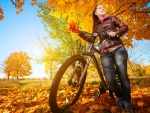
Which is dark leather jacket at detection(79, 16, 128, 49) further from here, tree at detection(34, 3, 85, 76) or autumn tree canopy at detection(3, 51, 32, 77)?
autumn tree canopy at detection(3, 51, 32, 77)

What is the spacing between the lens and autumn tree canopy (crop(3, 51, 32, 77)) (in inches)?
1695

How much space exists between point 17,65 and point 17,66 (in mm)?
484

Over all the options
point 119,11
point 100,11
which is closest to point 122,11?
point 119,11

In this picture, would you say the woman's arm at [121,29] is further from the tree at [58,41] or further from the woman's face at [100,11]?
the tree at [58,41]

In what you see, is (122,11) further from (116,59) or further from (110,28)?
(116,59)

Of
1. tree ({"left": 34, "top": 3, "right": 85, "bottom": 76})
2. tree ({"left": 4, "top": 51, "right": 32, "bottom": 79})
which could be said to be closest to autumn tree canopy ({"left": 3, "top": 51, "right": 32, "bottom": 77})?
tree ({"left": 4, "top": 51, "right": 32, "bottom": 79})

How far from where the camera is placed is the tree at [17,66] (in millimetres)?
43062

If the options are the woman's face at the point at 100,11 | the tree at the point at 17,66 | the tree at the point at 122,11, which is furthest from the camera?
the tree at the point at 17,66

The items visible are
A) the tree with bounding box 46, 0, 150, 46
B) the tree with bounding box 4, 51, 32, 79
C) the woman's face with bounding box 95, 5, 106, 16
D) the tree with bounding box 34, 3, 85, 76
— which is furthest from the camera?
the tree with bounding box 4, 51, 32, 79

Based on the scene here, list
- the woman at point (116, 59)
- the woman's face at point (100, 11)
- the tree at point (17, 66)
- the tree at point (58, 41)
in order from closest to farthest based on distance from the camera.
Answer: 1. the woman at point (116, 59)
2. the woman's face at point (100, 11)
3. the tree at point (58, 41)
4. the tree at point (17, 66)

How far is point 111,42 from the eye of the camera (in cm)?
256

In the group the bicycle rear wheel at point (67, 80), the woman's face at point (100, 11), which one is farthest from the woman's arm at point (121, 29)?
the bicycle rear wheel at point (67, 80)

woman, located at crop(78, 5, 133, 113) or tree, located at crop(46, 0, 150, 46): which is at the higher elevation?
tree, located at crop(46, 0, 150, 46)

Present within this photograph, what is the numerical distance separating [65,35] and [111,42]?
20.1ft
